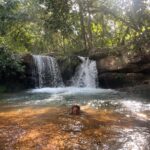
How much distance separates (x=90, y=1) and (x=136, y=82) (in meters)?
5.77

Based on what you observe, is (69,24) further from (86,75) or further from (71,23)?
(86,75)

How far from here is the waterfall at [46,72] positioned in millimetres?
18859

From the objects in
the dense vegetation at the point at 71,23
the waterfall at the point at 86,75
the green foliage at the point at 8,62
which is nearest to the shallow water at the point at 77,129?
the dense vegetation at the point at 71,23

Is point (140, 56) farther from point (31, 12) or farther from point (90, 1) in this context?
point (31, 12)

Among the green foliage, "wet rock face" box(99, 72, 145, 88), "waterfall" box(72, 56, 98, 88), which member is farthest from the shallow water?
"waterfall" box(72, 56, 98, 88)

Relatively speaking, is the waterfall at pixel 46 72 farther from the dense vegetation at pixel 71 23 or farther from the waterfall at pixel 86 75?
the dense vegetation at pixel 71 23

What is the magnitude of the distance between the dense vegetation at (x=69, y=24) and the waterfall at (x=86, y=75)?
1661 mm

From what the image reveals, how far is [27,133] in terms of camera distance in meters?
6.14

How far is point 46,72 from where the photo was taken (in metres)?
19.3

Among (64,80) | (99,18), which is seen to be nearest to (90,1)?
(64,80)

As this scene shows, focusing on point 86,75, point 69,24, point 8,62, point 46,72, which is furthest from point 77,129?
point 46,72

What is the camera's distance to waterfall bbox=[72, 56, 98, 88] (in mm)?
18906

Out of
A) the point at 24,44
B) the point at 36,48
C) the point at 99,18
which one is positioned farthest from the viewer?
the point at 36,48

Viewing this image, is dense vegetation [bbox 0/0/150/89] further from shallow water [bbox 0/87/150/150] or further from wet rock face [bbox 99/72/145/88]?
shallow water [bbox 0/87/150/150]
